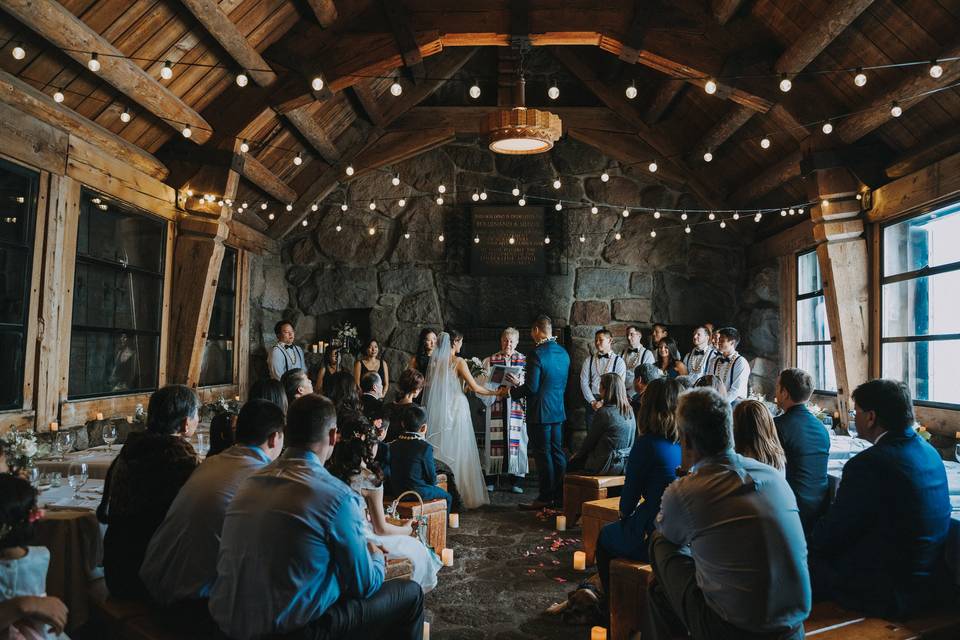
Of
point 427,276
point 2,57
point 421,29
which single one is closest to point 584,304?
point 427,276

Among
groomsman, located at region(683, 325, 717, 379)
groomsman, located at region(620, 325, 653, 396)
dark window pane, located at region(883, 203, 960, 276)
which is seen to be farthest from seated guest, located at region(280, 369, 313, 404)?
dark window pane, located at region(883, 203, 960, 276)

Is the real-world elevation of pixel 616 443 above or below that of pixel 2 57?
below

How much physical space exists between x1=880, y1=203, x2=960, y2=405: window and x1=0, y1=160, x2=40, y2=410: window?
651 centimetres

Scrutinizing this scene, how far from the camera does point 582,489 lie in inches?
190

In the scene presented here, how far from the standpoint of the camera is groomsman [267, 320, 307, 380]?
24.8ft

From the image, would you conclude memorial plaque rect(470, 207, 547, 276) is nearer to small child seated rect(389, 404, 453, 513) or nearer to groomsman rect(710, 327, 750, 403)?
groomsman rect(710, 327, 750, 403)

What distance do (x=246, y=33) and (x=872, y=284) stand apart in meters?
5.70

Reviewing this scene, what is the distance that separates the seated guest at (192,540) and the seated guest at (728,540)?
1.50m

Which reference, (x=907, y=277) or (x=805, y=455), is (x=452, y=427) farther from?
(x=907, y=277)

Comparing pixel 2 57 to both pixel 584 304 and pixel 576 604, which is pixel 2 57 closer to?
pixel 576 604

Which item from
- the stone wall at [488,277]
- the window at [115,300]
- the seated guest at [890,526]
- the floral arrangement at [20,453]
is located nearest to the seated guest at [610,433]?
the seated guest at [890,526]

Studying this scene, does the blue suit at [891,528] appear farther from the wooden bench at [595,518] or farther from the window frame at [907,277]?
the window frame at [907,277]

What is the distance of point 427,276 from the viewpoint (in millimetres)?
8414

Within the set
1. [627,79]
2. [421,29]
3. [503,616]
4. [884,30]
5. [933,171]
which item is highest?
[627,79]
